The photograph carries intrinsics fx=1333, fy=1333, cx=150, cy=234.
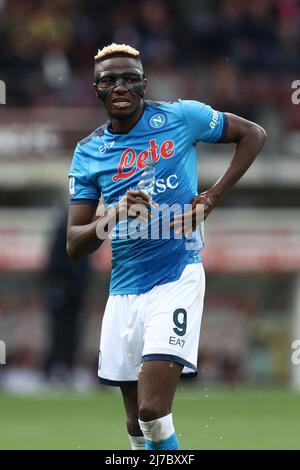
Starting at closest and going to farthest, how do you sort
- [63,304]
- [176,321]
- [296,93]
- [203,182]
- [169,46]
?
[176,321]
[63,304]
[296,93]
[203,182]
[169,46]

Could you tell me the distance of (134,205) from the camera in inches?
282

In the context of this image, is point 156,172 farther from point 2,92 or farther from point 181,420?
point 2,92

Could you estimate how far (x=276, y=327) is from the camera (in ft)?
65.1

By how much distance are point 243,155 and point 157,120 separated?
539mm

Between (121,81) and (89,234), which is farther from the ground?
(121,81)

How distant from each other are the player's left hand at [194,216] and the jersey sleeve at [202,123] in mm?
419

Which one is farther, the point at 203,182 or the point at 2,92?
the point at 203,182

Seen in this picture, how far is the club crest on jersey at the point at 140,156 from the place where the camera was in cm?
754

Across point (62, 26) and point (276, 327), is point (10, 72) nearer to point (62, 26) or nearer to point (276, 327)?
point (62, 26)

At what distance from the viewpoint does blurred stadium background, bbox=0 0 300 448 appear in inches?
750

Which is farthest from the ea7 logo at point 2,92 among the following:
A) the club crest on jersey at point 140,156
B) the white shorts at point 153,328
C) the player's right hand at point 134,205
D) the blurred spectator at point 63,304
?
the player's right hand at point 134,205

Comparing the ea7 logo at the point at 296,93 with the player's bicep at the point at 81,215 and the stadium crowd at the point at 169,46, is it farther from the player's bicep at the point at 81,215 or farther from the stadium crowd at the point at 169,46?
the player's bicep at the point at 81,215

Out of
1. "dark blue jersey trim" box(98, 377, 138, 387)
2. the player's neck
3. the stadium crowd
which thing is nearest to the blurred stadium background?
the stadium crowd

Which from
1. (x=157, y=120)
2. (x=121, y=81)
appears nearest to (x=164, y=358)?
(x=157, y=120)
